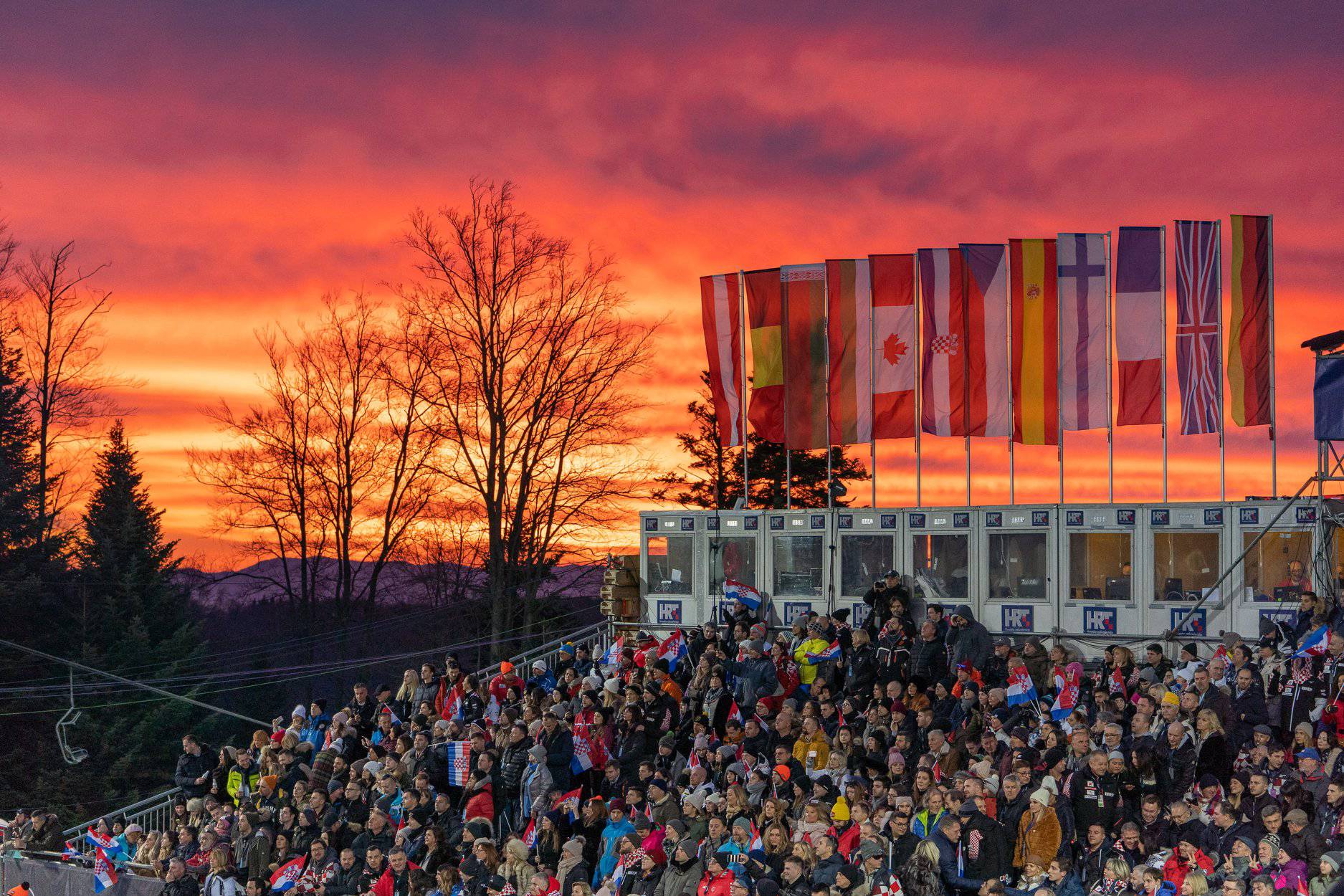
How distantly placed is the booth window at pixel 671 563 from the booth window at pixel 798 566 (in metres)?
1.63

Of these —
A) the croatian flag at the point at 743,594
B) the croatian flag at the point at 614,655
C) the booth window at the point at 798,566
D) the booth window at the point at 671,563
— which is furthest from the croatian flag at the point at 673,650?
the booth window at the point at 671,563

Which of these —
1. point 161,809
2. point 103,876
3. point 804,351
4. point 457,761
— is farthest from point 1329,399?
point 161,809

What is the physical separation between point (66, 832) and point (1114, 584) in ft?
53.2

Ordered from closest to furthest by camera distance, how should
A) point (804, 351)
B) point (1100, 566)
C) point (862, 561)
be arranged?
1. point (1100, 566)
2. point (862, 561)
3. point (804, 351)

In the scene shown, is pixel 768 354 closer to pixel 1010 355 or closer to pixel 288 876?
pixel 1010 355

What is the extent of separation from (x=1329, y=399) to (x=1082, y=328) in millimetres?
4510

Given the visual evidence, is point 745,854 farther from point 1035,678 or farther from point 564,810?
point 1035,678

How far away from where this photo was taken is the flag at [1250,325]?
21.4 meters

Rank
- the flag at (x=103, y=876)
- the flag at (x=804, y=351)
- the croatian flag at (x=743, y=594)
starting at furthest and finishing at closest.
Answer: the flag at (x=804, y=351) → the croatian flag at (x=743, y=594) → the flag at (x=103, y=876)

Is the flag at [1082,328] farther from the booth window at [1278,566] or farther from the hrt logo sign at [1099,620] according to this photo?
the booth window at [1278,566]

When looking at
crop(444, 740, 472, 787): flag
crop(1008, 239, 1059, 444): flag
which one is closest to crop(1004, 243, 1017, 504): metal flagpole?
crop(1008, 239, 1059, 444): flag

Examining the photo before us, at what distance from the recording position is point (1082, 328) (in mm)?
22969

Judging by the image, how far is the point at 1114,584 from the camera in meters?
21.1

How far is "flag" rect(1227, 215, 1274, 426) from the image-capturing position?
70.3 feet
